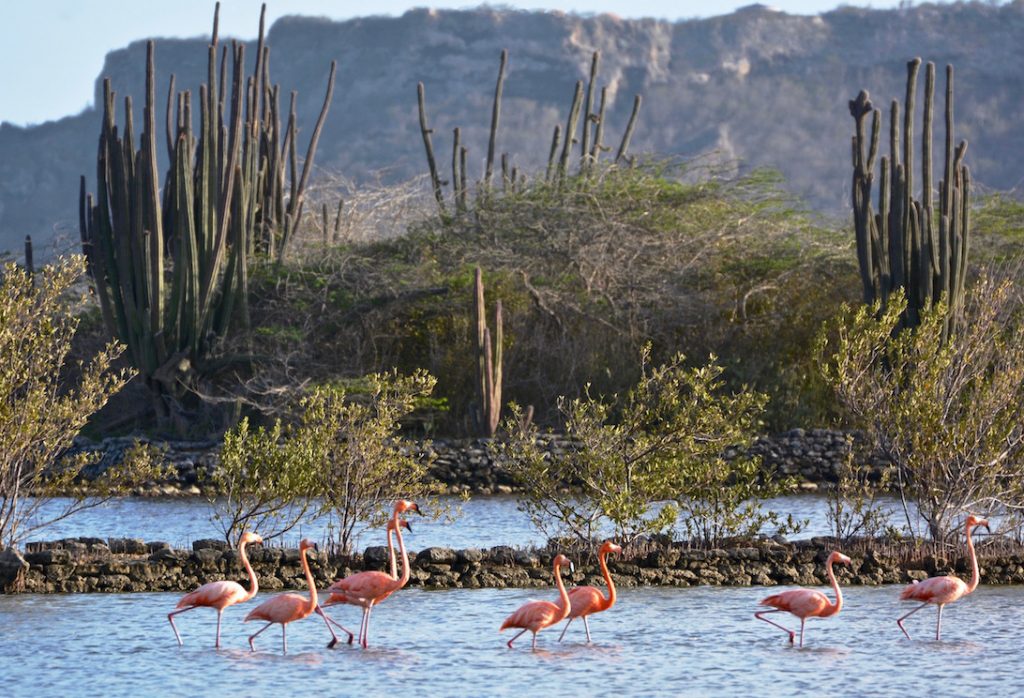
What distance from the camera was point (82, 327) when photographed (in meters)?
29.0

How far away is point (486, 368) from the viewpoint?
24.3 meters

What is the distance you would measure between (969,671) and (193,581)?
22.2ft

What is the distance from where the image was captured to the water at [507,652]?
34.1ft

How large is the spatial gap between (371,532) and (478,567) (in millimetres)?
3905

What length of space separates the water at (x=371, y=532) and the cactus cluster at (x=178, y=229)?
3.20 m

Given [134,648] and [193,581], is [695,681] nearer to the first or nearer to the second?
[134,648]

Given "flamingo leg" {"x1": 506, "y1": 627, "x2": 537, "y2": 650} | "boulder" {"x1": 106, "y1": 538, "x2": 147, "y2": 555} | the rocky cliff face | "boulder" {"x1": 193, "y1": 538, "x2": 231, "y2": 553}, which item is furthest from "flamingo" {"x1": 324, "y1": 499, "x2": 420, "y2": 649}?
the rocky cliff face

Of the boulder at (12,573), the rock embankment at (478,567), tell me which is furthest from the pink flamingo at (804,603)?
the boulder at (12,573)

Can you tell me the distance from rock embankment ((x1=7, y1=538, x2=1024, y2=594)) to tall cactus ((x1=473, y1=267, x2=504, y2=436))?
30.3ft

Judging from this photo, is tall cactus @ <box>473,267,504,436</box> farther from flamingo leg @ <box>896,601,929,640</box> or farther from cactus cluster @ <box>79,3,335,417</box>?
flamingo leg @ <box>896,601,929,640</box>

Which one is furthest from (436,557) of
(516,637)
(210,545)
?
(516,637)

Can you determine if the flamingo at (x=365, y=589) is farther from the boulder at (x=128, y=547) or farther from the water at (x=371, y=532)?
the water at (x=371, y=532)

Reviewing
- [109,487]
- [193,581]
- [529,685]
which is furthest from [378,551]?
[529,685]

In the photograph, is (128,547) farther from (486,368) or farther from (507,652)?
(486,368)
